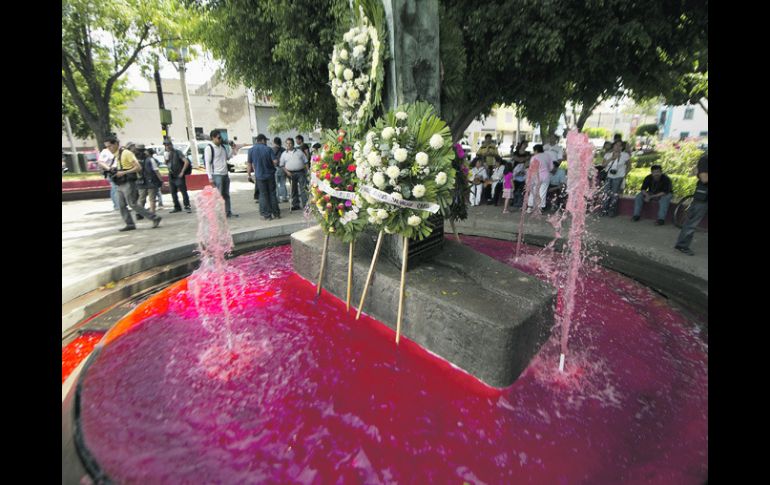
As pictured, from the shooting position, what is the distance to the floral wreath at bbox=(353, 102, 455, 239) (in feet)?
11.4

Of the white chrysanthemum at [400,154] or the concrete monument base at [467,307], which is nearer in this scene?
the concrete monument base at [467,307]

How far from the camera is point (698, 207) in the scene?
224 inches

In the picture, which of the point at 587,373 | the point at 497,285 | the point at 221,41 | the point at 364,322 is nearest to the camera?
the point at 587,373

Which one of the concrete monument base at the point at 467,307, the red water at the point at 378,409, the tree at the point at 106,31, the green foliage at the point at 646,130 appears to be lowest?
the red water at the point at 378,409

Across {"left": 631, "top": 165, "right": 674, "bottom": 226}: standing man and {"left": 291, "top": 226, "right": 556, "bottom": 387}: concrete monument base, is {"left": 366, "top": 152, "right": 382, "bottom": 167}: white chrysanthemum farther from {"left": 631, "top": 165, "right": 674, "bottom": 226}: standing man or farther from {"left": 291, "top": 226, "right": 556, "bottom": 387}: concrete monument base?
{"left": 631, "top": 165, "right": 674, "bottom": 226}: standing man

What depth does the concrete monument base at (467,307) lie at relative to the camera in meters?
3.06

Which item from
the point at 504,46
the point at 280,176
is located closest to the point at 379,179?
the point at 504,46

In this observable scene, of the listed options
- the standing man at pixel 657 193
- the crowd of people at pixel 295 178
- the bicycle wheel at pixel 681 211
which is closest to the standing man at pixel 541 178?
the crowd of people at pixel 295 178

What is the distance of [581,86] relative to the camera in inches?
308

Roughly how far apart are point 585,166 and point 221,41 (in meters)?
7.02

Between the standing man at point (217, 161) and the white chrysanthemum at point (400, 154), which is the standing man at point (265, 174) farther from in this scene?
the white chrysanthemum at point (400, 154)

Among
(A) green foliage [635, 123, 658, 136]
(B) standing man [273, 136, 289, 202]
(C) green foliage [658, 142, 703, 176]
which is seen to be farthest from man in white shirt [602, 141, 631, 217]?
(A) green foliage [635, 123, 658, 136]

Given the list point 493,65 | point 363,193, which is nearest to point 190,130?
point 493,65
